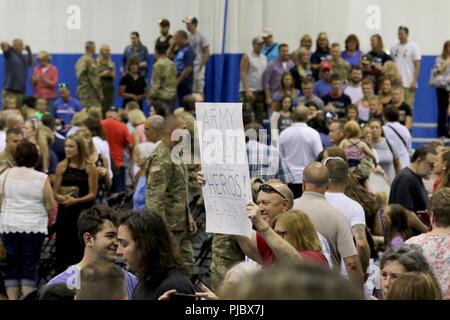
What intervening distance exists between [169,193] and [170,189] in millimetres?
37

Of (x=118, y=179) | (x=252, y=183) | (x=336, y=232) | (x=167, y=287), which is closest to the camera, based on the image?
(x=167, y=287)

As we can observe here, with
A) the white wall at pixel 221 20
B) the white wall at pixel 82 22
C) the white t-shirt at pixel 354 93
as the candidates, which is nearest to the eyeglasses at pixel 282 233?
the white t-shirt at pixel 354 93

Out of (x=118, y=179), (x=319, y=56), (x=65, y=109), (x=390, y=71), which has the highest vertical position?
(x=319, y=56)

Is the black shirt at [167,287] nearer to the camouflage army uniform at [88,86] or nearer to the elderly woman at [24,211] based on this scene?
the elderly woman at [24,211]

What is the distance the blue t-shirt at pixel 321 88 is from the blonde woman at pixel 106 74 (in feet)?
14.7

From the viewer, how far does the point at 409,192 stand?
9.64 metres

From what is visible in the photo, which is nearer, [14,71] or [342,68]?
[342,68]

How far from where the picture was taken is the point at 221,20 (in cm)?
2233

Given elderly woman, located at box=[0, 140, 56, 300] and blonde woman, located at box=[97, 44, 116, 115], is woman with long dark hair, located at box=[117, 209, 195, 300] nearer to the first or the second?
elderly woman, located at box=[0, 140, 56, 300]

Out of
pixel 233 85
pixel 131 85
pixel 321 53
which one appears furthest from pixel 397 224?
pixel 233 85

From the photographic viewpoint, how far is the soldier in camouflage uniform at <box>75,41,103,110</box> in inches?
835

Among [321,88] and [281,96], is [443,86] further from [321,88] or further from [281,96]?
[281,96]

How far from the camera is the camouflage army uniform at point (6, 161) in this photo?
10594 millimetres
